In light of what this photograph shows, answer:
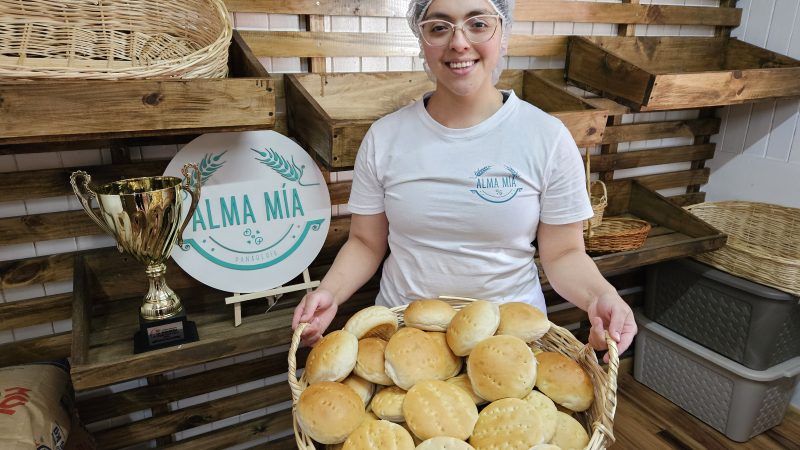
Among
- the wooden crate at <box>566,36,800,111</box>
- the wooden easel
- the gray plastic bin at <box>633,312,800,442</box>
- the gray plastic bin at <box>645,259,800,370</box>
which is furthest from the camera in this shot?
the gray plastic bin at <box>633,312,800,442</box>

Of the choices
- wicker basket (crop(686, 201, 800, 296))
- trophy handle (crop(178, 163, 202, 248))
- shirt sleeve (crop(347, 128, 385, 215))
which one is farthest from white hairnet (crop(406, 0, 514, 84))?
wicker basket (crop(686, 201, 800, 296))

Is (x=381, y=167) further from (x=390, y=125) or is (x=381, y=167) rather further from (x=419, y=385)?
(x=419, y=385)

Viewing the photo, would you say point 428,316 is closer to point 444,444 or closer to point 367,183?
point 444,444

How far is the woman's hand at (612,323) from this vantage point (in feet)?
3.51

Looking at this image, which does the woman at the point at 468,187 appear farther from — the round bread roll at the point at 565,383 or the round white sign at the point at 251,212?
the round white sign at the point at 251,212

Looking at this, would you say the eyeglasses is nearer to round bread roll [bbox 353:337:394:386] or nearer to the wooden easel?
round bread roll [bbox 353:337:394:386]

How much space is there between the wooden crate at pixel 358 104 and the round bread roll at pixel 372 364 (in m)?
0.59

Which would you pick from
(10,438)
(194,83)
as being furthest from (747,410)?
(10,438)

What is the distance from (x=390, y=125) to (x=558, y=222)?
0.50m

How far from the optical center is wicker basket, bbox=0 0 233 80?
4.18 feet

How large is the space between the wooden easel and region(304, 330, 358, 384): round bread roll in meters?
0.49

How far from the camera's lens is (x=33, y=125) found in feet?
3.63

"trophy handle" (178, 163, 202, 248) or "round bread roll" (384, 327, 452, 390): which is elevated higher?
"trophy handle" (178, 163, 202, 248)

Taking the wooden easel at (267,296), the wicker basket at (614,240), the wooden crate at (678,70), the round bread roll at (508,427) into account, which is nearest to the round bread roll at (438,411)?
the round bread roll at (508,427)
